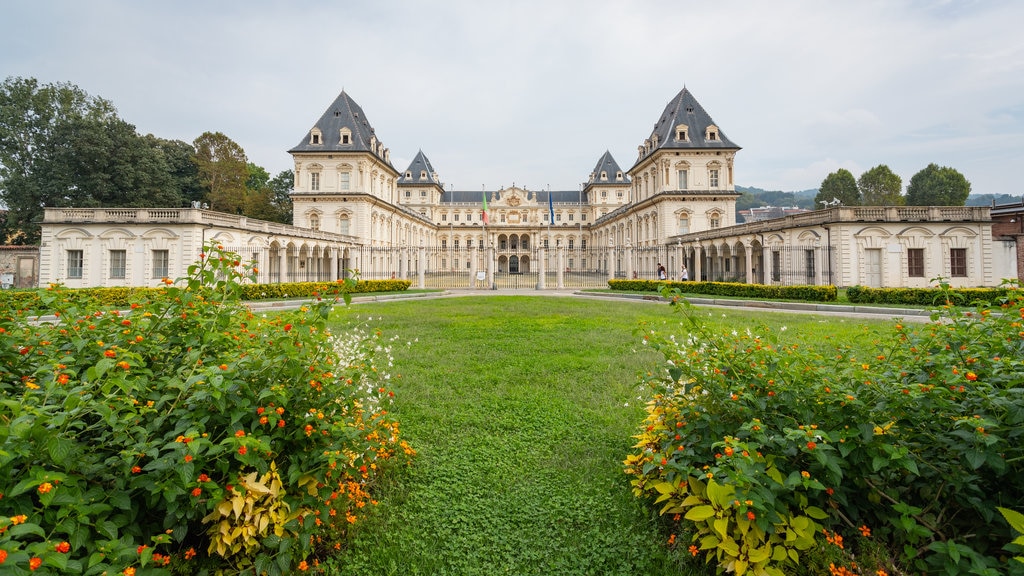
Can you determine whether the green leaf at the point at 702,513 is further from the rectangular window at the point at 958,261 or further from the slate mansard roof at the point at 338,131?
the slate mansard roof at the point at 338,131

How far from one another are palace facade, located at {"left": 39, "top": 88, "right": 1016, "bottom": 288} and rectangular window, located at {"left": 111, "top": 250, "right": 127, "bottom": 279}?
66mm

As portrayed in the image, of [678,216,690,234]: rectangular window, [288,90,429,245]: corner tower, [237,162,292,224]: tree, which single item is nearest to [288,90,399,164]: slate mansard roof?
[288,90,429,245]: corner tower

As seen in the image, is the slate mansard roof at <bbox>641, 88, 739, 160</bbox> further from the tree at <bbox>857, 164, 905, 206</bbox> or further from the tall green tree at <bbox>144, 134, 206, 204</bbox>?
the tall green tree at <bbox>144, 134, 206, 204</bbox>

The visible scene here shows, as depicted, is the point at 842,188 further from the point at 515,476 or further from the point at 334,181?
the point at 515,476

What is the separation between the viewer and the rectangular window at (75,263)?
23.1 metres

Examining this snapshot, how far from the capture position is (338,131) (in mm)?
40719

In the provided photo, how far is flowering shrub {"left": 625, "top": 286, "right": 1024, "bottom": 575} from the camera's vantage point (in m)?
2.14

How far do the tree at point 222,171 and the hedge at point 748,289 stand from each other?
39557 mm

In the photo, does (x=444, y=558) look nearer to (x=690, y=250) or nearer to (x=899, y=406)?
(x=899, y=406)

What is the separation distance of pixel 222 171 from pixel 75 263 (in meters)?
25.0

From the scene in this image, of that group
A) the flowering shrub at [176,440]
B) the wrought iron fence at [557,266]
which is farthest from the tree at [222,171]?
the flowering shrub at [176,440]

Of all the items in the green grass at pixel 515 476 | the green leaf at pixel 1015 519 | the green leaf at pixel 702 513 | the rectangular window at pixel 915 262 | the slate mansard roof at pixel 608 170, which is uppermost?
the slate mansard roof at pixel 608 170

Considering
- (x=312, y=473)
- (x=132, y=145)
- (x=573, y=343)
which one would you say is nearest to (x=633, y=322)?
(x=573, y=343)

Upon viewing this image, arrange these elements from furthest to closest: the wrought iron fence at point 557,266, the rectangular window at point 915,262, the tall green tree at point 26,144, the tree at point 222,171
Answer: the tree at point 222,171, the tall green tree at point 26,144, the wrought iron fence at point 557,266, the rectangular window at point 915,262
